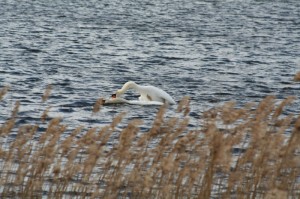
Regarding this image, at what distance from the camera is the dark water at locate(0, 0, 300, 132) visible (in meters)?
28.5

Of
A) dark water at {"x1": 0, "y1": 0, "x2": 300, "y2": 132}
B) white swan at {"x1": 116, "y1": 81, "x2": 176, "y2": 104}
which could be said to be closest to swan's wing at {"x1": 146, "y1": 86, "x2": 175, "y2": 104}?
white swan at {"x1": 116, "y1": 81, "x2": 176, "y2": 104}

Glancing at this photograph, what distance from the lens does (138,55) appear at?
40719 mm

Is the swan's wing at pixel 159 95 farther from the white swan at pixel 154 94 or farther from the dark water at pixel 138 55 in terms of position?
the dark water at pixel 138 55

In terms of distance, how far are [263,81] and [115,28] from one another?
22.1 m

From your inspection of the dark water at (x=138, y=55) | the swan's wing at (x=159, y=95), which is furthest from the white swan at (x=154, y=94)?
the dark water at (x=138, y=55)

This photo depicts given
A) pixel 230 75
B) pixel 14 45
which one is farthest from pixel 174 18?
pixel 230 75

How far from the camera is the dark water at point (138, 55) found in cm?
2850

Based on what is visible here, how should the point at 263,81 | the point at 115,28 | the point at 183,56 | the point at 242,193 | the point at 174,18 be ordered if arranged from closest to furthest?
the point at 242,193
the point at 263,81
the point at 183,56
the point at 115,28
the point at 174,18

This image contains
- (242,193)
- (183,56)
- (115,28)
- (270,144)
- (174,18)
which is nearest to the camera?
(270,144)

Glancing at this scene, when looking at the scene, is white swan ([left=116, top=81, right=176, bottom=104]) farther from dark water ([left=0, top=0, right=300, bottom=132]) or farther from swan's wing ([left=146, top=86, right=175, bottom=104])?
dark water ([left=0, top=0, right=300, bottom=132])

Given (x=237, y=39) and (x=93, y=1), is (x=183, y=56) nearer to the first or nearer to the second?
(x=237, y=39)

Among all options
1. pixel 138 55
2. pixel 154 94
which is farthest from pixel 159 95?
pixel 138 55

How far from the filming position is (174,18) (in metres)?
64.4

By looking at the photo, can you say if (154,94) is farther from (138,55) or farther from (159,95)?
(138,55)
